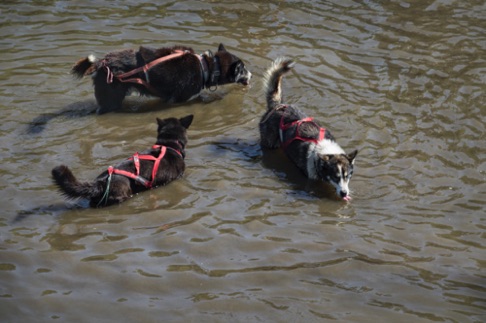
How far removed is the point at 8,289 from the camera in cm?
586

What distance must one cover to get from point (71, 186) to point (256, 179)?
93.4 inches

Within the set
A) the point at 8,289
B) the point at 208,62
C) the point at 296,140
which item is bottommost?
the point at 8,289

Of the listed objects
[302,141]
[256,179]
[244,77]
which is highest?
[244,77]

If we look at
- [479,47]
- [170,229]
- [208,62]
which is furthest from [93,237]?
[479,47]

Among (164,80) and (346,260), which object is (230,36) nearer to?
(164,80)

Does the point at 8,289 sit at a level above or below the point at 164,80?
below

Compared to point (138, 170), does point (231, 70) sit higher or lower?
higher

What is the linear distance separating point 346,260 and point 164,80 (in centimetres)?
477

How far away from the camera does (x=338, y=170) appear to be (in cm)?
786

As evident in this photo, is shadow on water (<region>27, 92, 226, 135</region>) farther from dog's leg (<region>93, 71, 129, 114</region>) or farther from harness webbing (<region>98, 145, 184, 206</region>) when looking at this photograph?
harness webbing (<region>98, 145, 184, 206</region>)

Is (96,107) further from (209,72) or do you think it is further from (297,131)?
(297,131)

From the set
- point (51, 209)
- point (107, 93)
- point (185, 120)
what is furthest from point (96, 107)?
point (51, 209)

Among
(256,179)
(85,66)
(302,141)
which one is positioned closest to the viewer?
(256,179)

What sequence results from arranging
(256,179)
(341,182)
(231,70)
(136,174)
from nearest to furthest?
(136,174), (341,182), (256,179), (231,70)
